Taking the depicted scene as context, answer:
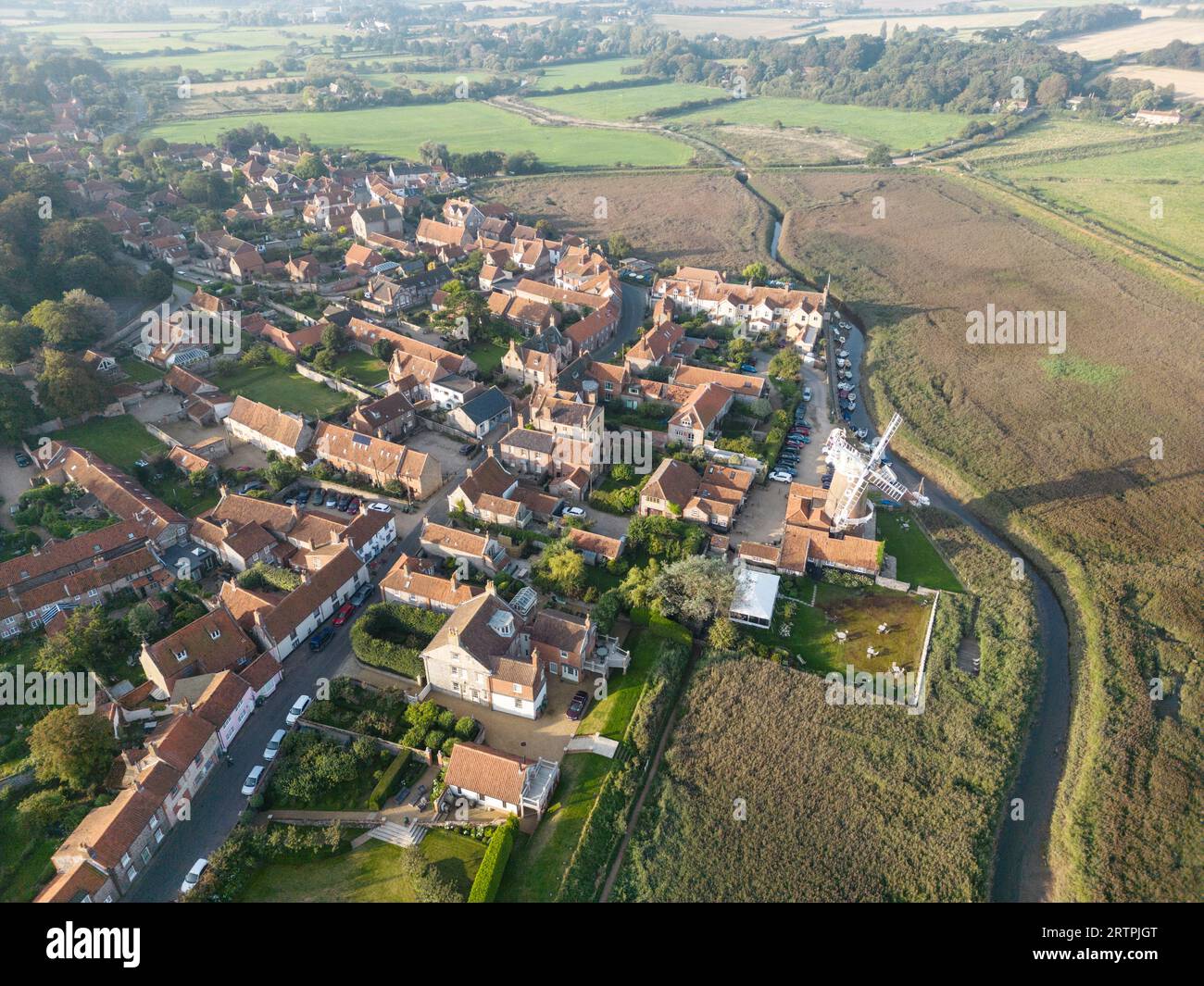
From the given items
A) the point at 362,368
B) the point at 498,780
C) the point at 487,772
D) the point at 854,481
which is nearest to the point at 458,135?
the point at 362,368

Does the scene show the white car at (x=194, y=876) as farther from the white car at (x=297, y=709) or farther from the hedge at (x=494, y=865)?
the hedge at (x=494, y=865)

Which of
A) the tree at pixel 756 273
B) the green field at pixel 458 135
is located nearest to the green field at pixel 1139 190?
the tree at pixel 756 273

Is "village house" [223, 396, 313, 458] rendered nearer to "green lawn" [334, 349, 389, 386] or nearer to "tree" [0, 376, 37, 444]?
"green lawn" [334, 349, 389, 386]

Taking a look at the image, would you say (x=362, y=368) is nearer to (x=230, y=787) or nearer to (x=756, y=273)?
(x=230, y=787)

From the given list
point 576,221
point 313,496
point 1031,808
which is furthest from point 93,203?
point 1031,808

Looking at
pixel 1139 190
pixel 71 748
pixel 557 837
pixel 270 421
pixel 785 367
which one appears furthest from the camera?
pixel 1139 190
